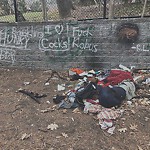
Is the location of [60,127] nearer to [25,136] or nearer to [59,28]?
[25,136]

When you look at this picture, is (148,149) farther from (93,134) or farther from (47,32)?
(47,32)

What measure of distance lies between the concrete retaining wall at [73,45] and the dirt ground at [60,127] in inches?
49.4

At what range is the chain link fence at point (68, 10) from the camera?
727cm

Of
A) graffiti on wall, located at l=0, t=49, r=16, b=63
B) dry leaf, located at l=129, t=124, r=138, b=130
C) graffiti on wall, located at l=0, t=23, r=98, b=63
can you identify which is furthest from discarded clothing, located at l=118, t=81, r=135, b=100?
graffiti on wall, located at l=0, t=49, r=16, b=63

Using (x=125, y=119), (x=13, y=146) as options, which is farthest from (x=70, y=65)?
(x=13, y=146)

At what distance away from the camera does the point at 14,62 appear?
728 cm

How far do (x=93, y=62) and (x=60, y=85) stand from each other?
1129 mm

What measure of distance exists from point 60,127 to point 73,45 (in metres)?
2.70

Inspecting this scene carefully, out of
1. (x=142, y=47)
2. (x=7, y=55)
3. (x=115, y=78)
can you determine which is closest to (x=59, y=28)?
(x=7, y=55)

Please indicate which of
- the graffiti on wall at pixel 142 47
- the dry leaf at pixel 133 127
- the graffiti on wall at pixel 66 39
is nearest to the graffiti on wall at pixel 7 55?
the graffiti on wall at pixel 66 39

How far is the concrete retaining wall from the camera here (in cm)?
666

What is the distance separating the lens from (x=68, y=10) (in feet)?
26.3

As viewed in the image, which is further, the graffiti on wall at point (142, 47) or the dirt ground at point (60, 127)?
the graffiti on wall at point (142, 47)

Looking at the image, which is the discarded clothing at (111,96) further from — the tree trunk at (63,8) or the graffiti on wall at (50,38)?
the tree trunk at (63,8)
